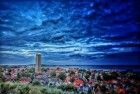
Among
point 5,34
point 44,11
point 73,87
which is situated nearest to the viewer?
point 73,87

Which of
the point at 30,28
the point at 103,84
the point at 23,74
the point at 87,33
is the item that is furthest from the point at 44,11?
the point at 103,84

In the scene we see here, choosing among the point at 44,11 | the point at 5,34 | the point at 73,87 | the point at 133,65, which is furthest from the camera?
the point at 5,34

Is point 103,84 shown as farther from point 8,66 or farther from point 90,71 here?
point 8,66

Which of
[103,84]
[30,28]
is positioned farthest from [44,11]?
[103,84]

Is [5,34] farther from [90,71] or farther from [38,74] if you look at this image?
[90,71]

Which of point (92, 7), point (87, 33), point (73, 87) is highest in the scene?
point (92, 7)

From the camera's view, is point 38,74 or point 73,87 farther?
point 38,74

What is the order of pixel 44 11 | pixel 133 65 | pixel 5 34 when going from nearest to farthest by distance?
pixel 133 65
pixel 44 11
pixel 5 34

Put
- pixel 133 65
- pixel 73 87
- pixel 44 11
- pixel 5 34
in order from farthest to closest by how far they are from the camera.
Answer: pixel 5 34 → pixel 44 11 → pixel 73 87 → pixel 133 65

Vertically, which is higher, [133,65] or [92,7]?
[92,7]
